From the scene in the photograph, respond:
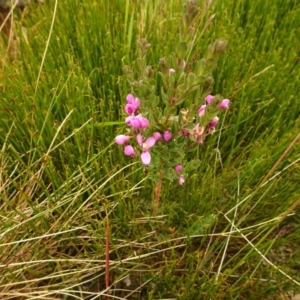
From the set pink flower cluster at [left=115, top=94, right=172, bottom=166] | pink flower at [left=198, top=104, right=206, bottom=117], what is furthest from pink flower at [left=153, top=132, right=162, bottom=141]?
pink flower at [left=198, top=104, right=206, bottom=117]

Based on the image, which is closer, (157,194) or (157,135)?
(157,135)

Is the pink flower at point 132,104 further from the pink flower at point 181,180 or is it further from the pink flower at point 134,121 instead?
the pink flower at point 181,180

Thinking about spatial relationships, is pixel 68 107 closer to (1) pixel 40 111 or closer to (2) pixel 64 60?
(1) pixel 40 111

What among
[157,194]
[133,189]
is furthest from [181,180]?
[133,189]

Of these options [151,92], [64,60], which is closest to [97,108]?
[64,60]

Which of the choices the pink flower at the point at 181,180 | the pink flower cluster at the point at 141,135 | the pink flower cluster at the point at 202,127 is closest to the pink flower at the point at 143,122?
the pink flower cluster at the point at 141,135


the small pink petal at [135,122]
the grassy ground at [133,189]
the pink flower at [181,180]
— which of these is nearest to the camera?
the small pink petal at [135,122]

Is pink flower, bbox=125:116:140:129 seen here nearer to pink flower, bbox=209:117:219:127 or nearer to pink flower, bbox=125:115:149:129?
pink flower, bbox=125:115:149:129

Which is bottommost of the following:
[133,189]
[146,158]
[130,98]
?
[133,189]

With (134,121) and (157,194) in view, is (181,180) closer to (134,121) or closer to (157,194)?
(157,194)
